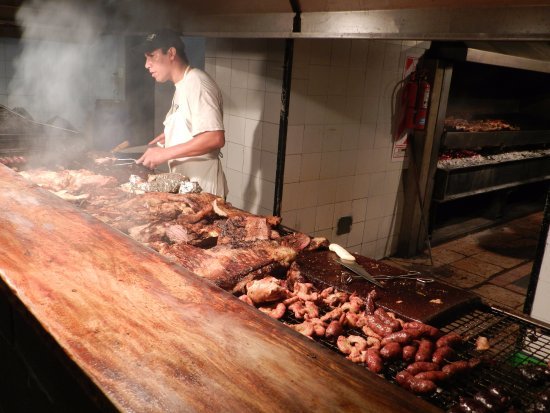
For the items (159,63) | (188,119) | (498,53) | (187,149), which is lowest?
(187,149)

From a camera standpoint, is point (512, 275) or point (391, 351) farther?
point (512, 275)

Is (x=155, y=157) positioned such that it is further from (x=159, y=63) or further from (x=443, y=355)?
(x=443, y=355)

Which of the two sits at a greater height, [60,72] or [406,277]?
[60,72]

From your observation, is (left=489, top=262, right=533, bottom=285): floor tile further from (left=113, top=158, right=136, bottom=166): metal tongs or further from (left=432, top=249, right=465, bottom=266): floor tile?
(left=113, top=158, right=136, bottom=166): metal tongs

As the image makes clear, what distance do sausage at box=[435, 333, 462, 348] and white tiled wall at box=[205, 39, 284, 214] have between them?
12.8 ft

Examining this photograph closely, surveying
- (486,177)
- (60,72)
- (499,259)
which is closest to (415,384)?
(499,259)

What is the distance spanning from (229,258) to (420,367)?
4.01ft

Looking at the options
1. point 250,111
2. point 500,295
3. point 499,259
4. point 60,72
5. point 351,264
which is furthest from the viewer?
point 60,72

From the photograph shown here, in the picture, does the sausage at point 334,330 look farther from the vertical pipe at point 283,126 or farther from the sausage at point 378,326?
the vertical pipe at point 283,126

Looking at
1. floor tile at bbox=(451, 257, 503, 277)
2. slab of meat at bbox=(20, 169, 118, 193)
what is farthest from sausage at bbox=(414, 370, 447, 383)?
floor tile at bbox=(451, 257, 503, 277)

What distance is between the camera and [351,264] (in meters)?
2.77

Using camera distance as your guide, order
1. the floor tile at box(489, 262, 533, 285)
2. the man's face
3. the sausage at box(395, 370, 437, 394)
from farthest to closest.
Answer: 1. the floor tile at box(489, 262, 533, 285)
2. the man's face
3. the sausage at box(395, 370, 437, 394)

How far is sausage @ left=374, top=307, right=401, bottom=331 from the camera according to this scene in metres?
2.15

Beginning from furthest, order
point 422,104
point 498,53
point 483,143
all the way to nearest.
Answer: point 483,143
point 498,53
point 422,104
